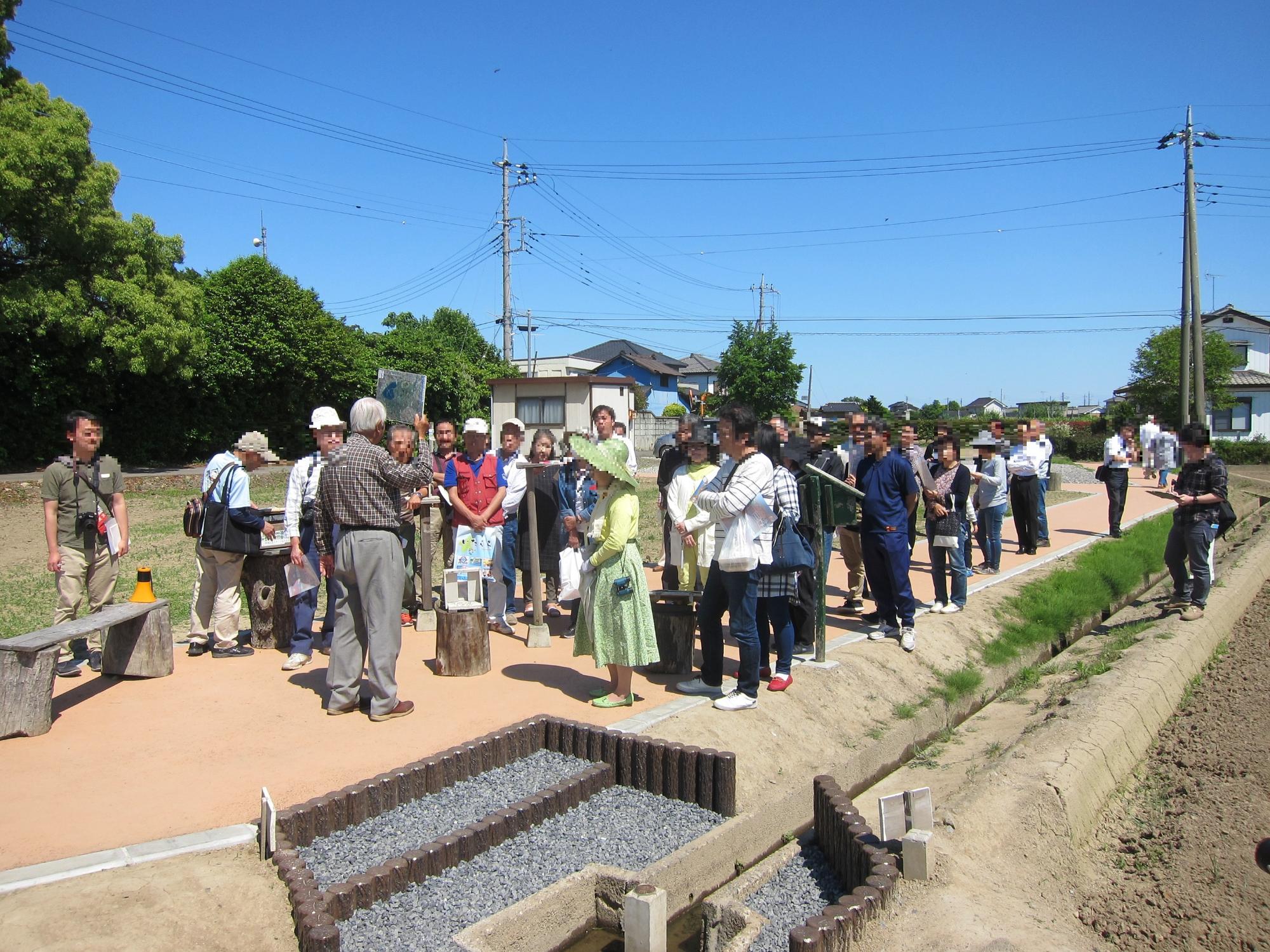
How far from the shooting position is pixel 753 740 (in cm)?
547

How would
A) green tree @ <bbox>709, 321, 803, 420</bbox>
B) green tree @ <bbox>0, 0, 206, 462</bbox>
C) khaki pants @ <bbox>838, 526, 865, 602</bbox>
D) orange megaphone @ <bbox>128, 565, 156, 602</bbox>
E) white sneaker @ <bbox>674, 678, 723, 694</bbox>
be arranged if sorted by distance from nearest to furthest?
1. white sneaker @ <bbox>674, 678, 723, 694</bbox>
2. orange megaphone @ <bbox>128, 565, 156, 602</bbox>
3. khaki pants @ <bbox>838, 526, 865, 602</bbox>
4. green tree @ <bbox>0, 0, 206, 462</bbox>
5. green tree @ <bbox>709, 321, 803, 420</bbox>

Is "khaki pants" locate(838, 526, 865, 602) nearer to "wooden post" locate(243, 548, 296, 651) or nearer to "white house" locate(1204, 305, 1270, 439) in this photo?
"wooden post" locate(243, 548, 296, 651)

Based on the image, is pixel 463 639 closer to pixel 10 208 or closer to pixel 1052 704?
pixel 1052 704

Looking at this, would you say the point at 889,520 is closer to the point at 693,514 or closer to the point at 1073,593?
the point at 693,514

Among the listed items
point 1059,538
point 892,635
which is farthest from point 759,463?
point 1059,538

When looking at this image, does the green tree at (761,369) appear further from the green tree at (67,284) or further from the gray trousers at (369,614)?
the gray trousers at (369,614)

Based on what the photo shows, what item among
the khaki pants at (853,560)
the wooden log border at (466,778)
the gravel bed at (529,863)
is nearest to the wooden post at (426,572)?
the wooden log border at (466,778)

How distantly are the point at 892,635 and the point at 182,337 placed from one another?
18.8 m

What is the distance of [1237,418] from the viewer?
4928cm

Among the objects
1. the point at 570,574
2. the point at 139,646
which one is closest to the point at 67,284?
the point at 139,646

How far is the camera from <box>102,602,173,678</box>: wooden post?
6.25m

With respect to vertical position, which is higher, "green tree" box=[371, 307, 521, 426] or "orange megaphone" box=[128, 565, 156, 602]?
"green tree" box=[371, 307, 521, 426]

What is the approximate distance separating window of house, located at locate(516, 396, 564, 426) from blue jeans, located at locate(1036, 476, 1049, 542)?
1773cm

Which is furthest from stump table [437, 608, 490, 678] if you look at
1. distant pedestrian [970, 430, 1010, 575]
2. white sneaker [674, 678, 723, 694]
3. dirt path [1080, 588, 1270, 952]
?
distant pedestrian [970, 430, 1010, 575]
